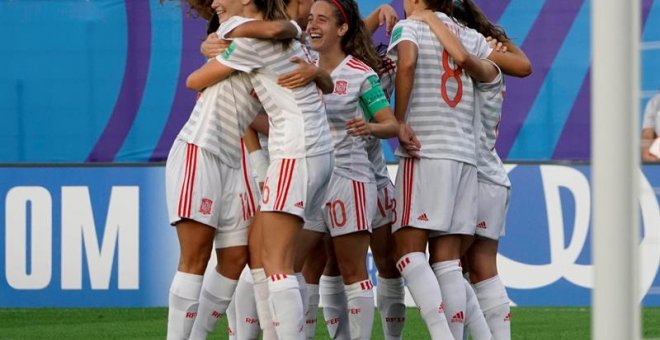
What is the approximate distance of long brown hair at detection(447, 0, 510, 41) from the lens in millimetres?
6142

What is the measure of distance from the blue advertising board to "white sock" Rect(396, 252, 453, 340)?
11.8ft

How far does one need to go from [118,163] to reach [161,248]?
60 cm

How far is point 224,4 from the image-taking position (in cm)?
524

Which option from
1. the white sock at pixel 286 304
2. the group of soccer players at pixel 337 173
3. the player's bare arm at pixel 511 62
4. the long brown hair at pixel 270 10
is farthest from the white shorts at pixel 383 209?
the long brown hair at pixel 270 10

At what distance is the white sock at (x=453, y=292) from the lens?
5.66 m

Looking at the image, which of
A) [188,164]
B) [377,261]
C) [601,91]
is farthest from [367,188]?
[601,91]

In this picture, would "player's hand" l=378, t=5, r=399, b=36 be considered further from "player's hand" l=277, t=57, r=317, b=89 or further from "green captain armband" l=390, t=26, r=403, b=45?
"player's hand" l=277, t=57, r=317, b=89

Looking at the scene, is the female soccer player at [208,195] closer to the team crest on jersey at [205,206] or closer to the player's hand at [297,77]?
the team crest on jersey at [205,206]

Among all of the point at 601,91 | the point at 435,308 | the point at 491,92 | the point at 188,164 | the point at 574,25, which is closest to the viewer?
the point at 601,91

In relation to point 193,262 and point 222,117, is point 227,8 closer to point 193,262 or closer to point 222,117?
point 222,117

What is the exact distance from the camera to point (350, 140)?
583 centimetres

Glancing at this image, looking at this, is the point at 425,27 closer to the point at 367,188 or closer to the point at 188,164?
the point at 367,188

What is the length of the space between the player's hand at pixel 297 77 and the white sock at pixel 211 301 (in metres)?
0.76

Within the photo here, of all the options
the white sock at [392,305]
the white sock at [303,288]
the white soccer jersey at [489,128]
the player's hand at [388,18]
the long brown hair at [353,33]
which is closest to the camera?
the white sock at [303,288]
